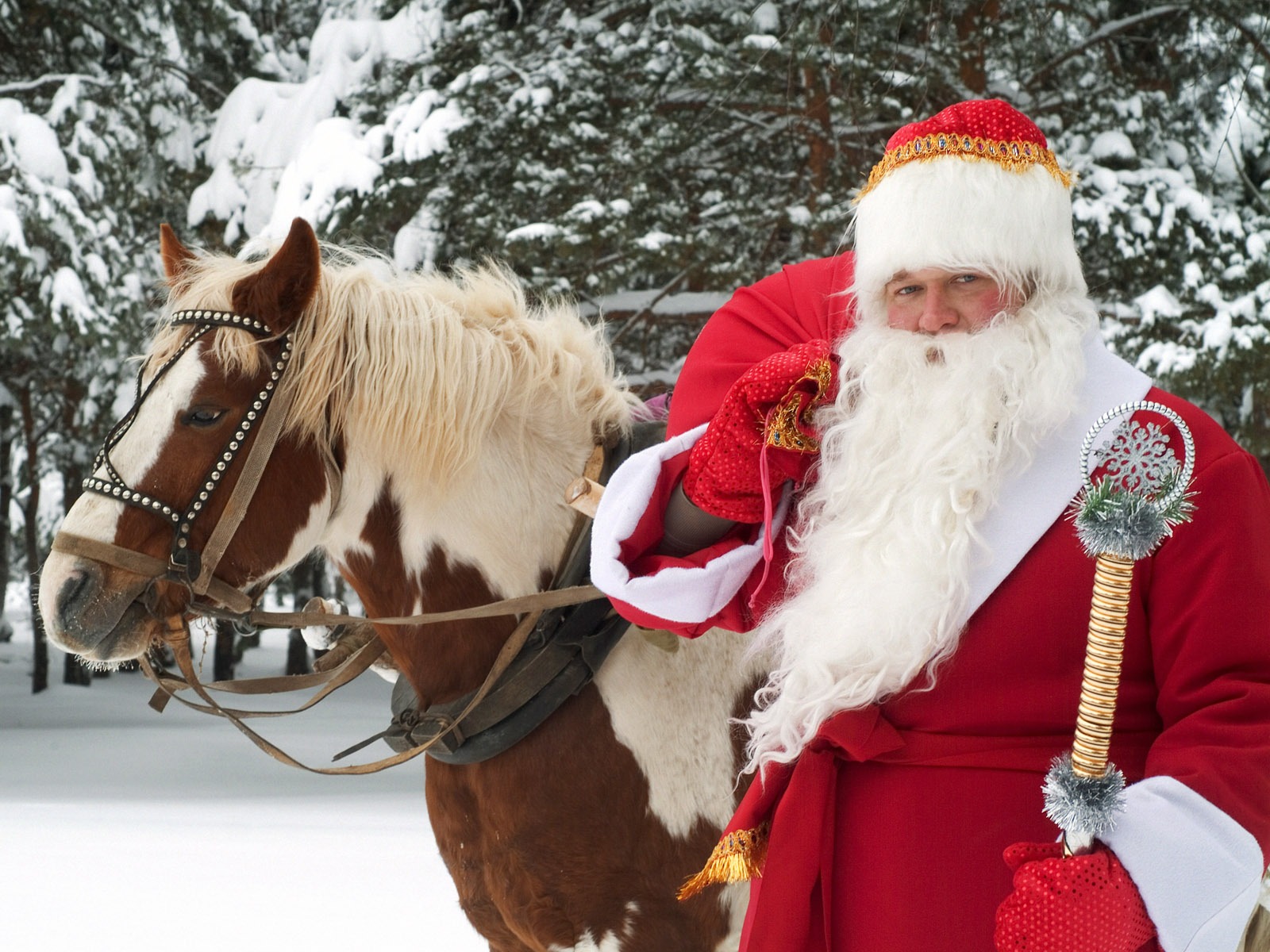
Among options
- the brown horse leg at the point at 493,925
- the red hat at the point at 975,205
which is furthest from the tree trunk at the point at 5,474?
the red hat at the point at 975,205

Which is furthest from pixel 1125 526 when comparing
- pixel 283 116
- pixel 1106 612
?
pixel 283 116

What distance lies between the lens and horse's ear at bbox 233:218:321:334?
2117mm

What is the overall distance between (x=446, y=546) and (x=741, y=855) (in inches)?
36.9

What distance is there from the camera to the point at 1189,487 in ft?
4.27

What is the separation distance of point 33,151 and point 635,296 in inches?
156

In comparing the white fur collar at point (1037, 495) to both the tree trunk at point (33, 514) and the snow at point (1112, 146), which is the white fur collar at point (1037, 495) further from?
the tree trunk at point (33, 514)

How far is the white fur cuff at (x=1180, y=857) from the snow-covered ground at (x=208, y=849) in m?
4.20

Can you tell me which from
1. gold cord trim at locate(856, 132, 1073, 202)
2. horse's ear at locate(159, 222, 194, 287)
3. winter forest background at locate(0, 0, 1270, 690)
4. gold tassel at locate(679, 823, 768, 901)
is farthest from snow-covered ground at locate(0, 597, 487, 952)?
gold cord trim at locate(856, 132, 1073, 202)

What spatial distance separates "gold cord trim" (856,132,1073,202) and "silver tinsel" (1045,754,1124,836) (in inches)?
29.3

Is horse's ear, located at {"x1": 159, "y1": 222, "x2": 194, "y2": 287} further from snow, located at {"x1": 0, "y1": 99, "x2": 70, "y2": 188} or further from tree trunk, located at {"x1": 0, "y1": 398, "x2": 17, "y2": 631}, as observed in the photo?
tree trunk, located at {"x1": 0, "y1": 398, "x2": 17, "y2": 631}

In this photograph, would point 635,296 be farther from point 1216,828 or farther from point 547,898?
point 1216,828

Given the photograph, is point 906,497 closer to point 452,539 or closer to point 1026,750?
point 1026,750

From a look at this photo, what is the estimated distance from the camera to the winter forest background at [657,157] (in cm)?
636

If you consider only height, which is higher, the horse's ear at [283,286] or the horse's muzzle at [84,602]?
the horse's ear at [283,286]
